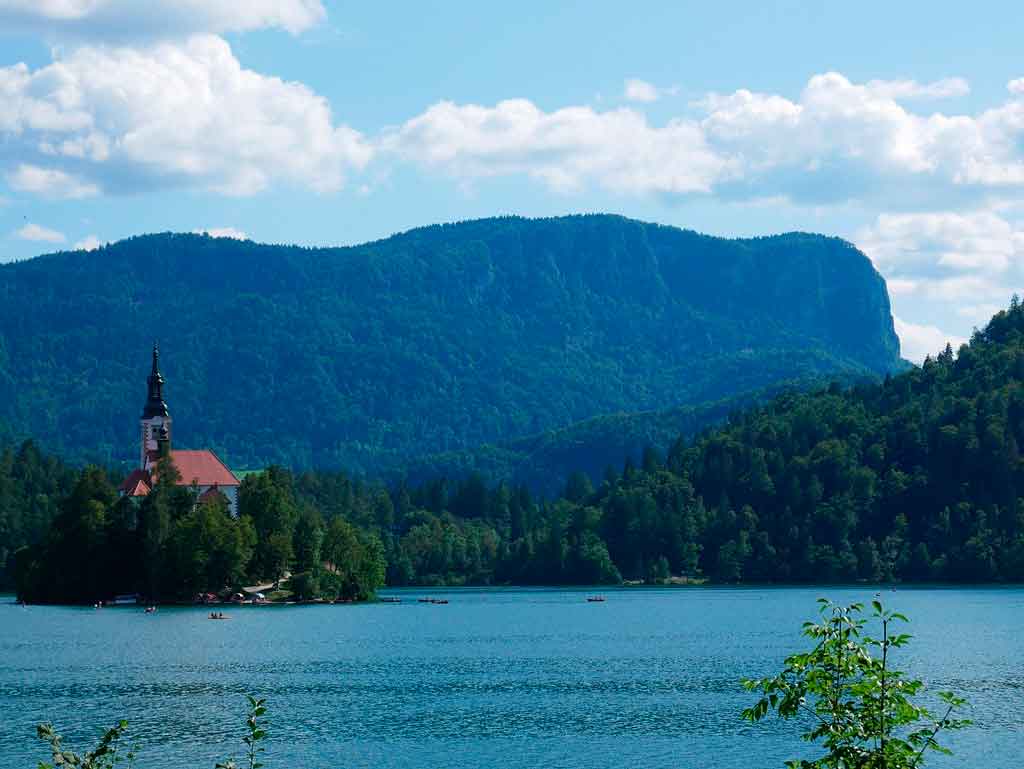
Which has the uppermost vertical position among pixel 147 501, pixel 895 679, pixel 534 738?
pixel 147 501

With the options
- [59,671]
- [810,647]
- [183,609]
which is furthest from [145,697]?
[183,609]

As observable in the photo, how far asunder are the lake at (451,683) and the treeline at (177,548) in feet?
27.8

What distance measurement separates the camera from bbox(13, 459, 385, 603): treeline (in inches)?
6329

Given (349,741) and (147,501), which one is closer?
(349,741)

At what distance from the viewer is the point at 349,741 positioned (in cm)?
6512

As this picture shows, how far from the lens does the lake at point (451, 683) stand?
62.6 meters

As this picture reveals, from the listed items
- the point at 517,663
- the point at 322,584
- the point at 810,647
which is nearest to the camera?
the point at 517,663

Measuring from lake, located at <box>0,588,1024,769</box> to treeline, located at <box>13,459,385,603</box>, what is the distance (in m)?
8.48

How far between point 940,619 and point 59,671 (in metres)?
80.1

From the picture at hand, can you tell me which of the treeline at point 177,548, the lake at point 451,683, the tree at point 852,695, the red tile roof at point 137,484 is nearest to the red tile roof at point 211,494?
the treeline at point 177,548

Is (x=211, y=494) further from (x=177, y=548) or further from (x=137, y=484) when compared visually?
(x=177, y=548)

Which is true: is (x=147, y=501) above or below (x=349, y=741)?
above

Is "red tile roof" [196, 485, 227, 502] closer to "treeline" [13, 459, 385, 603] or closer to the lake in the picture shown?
"treeline" [13, 459, 385, 603]

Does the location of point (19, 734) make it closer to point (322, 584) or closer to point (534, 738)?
point (534, 738)
